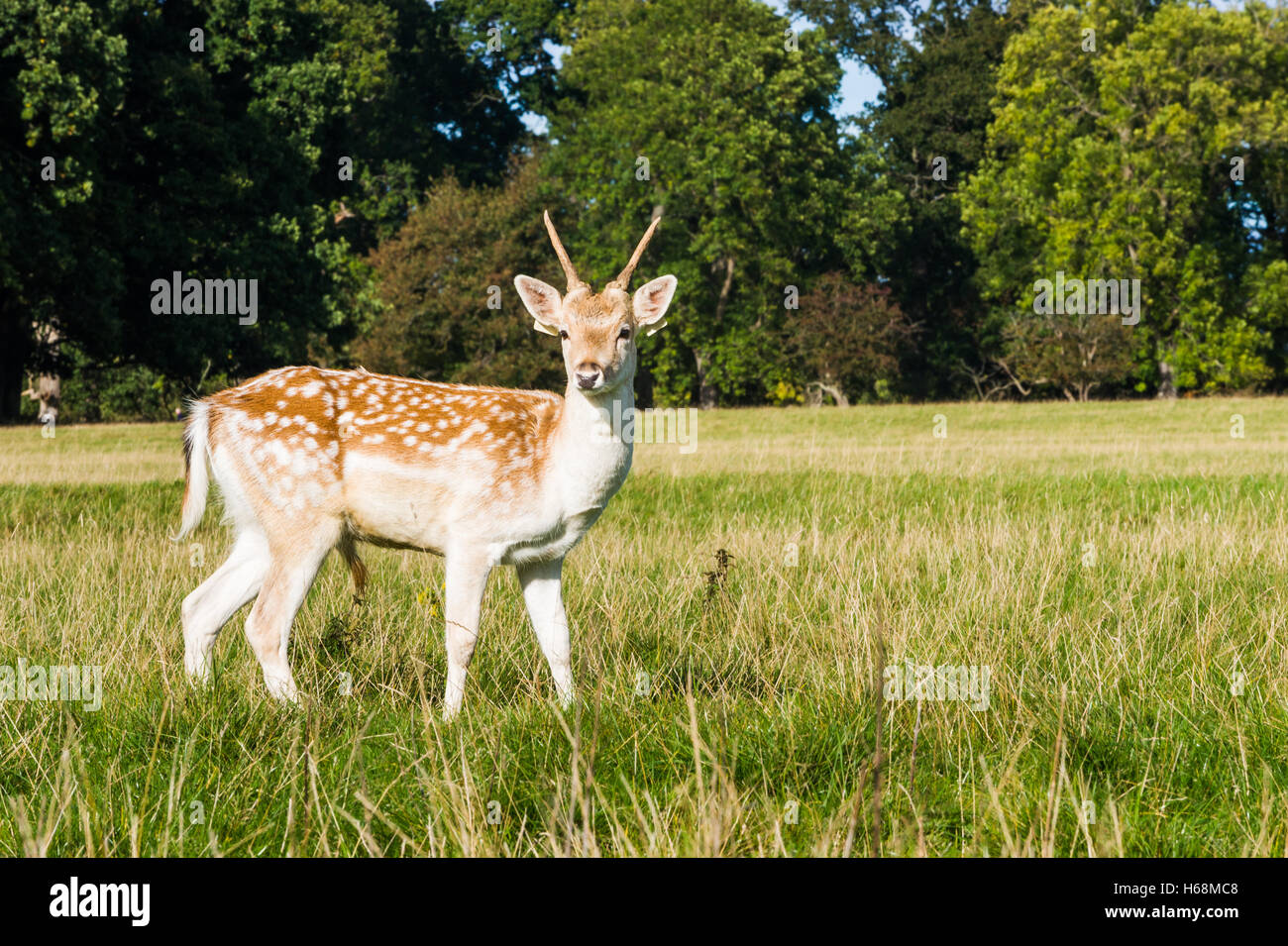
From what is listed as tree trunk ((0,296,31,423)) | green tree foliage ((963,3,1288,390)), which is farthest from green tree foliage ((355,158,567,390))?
green tree foliage ((963,3,1288,390))

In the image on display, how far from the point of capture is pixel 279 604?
15.3ft

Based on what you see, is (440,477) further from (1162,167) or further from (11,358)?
(1162,167)

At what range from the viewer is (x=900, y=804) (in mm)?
3324

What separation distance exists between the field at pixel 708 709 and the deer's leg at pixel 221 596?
0.15m

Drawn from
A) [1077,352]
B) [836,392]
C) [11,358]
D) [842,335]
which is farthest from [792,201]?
[11,358]

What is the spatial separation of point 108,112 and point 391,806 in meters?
22.1

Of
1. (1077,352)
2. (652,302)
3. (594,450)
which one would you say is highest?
(1077,352)

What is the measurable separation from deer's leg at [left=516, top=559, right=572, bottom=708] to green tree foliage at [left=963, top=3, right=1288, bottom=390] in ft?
110

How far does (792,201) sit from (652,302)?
34.0m

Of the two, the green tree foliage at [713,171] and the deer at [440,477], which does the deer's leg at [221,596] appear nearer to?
the deer at [440,477]

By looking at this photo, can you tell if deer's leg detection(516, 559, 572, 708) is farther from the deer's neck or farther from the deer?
the deer's neck

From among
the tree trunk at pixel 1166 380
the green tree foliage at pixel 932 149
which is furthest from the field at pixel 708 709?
the green tree foliage at pixel 932 149

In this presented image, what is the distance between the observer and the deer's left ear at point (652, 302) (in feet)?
15.2

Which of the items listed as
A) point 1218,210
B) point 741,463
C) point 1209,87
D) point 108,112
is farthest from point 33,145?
point 1218,210
